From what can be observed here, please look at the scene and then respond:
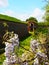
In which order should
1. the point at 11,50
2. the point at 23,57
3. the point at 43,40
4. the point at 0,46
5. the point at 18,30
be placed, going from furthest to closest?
the point at 18,30 < the point at 0,46 < the point at 43,40 < the point at 23,57 < the point at 11,50

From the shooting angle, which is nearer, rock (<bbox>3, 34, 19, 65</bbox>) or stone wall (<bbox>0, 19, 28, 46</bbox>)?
rock (<bbox>3, 34, 19, 65</bbox>)

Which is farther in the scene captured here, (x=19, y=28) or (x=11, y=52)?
(x=19, y=28)

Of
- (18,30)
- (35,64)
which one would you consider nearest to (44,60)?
(35,64)

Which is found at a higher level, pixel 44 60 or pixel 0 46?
pixel 44 60

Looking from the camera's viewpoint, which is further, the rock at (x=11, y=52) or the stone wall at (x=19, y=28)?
the stone wall at (x=19, y=28)

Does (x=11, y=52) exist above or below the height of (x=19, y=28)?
above

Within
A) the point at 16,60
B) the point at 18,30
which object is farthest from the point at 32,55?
the point at 18,30

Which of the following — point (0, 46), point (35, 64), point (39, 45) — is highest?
point (39, 45)

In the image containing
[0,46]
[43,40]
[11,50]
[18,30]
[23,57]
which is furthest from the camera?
[18,30]

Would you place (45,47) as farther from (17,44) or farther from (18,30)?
(18,30)

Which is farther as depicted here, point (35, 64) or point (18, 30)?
point (18, 30)

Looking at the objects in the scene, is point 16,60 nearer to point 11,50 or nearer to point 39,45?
point 11,50

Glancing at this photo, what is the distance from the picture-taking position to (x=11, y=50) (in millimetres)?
2441

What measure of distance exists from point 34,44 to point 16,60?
0.25 meters
